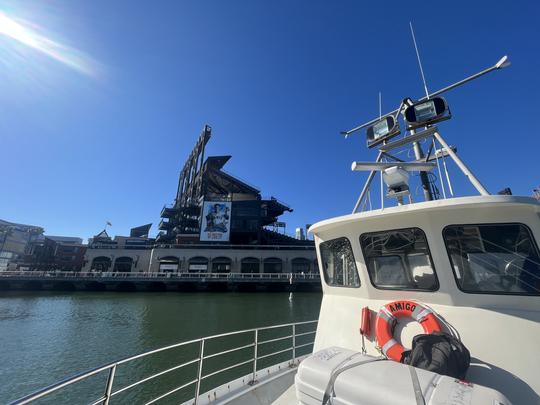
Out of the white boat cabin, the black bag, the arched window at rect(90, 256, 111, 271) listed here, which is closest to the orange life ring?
the white boat cabin

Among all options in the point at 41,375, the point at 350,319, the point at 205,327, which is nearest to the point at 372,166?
the point at 350,319

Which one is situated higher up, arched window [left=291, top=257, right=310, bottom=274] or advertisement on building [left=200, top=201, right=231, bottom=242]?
advertisement on building [left=200, top=201, right=231, bottom=242]

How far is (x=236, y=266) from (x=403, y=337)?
5000 centimetres

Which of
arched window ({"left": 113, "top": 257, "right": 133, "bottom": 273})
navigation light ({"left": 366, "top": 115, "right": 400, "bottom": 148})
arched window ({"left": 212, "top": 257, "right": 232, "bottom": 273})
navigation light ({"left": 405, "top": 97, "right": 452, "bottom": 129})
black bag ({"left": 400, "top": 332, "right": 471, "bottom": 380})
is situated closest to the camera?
black bag ({"left": 400, "top": 332, "right": 471, "bottom": 380})

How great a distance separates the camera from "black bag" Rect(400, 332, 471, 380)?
8.59ft

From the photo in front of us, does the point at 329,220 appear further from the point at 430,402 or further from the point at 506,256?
the point at 430,402

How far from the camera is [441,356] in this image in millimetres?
2672

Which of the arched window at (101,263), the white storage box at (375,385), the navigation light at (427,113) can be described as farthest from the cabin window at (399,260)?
the arched window at (101,263)

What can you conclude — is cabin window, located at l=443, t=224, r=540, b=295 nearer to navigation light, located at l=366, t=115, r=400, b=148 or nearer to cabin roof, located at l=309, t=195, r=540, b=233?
cabin roof, located at l=309, t=195, r=540, b=233

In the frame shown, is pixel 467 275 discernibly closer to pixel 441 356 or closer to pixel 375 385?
pixel 441 356

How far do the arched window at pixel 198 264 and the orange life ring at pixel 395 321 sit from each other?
50.5 m

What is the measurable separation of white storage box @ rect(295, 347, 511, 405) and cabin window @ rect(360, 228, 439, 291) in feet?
5.10

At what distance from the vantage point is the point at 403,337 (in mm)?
3441

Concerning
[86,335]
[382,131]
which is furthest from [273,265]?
[382,131]
